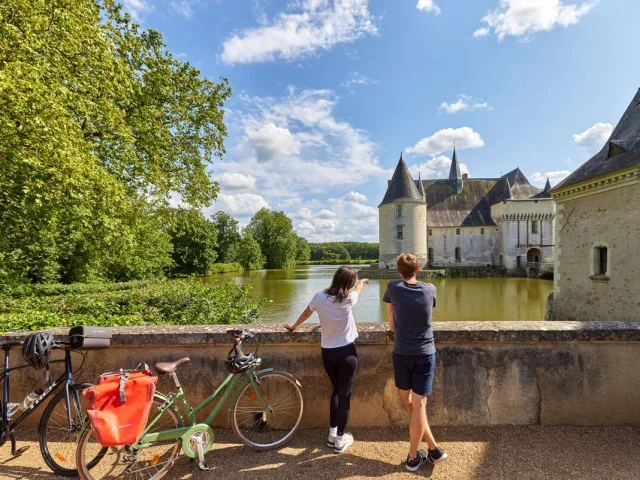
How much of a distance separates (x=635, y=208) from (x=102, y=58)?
15.4 meters

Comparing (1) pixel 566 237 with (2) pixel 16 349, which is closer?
(2) pixel 16 349

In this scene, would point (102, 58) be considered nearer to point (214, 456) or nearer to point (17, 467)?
point (17, 467)

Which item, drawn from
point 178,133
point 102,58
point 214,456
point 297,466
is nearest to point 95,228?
point 102,58

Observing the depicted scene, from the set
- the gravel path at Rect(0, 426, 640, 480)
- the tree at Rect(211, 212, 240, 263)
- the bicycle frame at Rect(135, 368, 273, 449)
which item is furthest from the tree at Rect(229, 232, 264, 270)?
the bicycle frame at Rect(135, 368, 273, 449)

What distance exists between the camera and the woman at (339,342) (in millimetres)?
2455

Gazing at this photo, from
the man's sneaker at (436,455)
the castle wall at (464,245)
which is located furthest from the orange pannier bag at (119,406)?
the castle wall at (464,245)

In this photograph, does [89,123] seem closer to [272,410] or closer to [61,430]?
[61,430]

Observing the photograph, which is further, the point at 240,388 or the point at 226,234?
the point at 226,234

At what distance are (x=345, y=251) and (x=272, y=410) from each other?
352ft

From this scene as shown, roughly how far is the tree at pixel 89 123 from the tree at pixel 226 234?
4171cm

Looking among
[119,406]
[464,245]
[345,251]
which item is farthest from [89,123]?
[345,251]

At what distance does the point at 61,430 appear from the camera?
8.59ft

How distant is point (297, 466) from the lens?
2314 millimetres

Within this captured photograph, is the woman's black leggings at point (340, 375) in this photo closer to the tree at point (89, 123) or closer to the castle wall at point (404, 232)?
the tree at point (89, 123)
